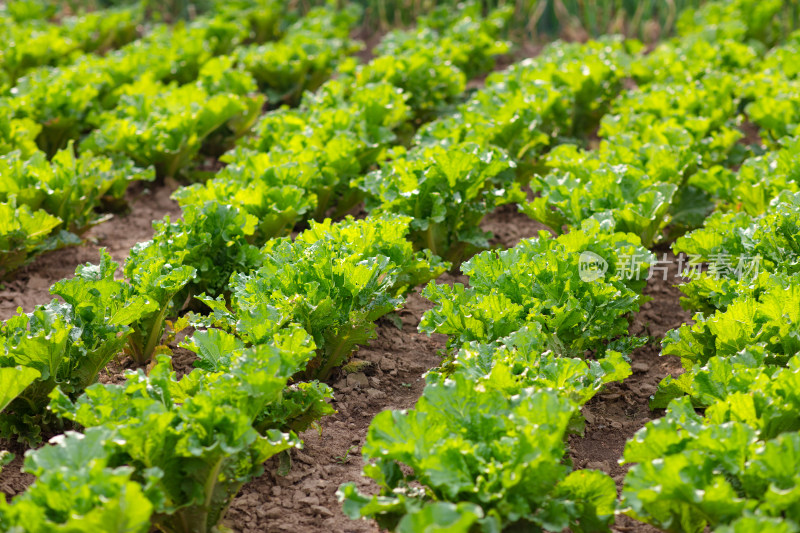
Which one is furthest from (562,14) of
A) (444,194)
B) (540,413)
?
(540,413)

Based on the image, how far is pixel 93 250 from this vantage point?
6020mm

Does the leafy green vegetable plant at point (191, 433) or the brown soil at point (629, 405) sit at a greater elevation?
the leafy green vegetable plant at point (191, 433)

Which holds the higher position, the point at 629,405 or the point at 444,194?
the point at 444,194

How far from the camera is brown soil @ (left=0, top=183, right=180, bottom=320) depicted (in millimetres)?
5367

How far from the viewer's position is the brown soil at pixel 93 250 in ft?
17.6

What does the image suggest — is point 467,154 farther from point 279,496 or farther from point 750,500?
Result: point 750,500

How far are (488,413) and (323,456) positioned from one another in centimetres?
108

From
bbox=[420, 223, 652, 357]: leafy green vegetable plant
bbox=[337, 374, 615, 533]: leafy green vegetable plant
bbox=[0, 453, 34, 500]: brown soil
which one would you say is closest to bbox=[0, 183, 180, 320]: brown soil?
bbox=[0, 453, 34, 500]: brown soil

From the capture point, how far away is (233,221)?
194 inches

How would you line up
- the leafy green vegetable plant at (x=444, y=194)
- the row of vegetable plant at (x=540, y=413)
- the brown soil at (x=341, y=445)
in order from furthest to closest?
the leafy green vegetable plant at (x=444, y=194) → the brown soil at (x=341, y=445) → the row of vegetable plant at (x=540, y=413)

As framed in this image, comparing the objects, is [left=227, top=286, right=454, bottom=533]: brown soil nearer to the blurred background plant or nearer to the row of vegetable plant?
the row of vegetable plant

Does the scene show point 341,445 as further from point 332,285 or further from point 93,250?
point 93,250

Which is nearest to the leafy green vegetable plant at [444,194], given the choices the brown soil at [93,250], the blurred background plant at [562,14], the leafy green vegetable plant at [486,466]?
the brown soil at [93,250]

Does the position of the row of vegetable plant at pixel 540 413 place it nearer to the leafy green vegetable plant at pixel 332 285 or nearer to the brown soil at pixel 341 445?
the brown soil at pixel 341 445
